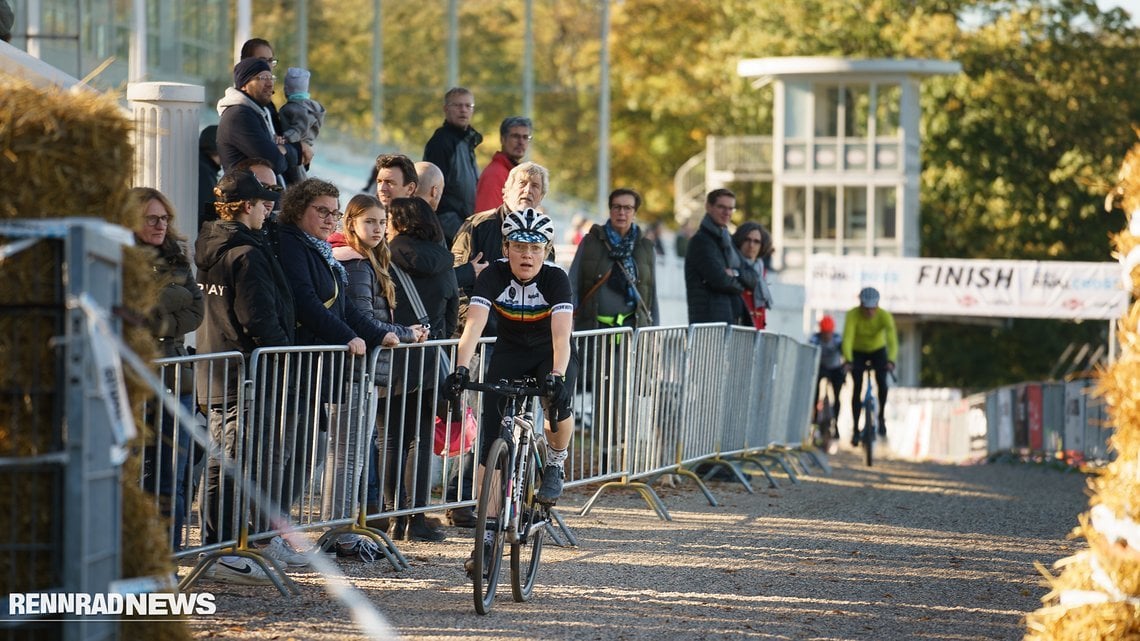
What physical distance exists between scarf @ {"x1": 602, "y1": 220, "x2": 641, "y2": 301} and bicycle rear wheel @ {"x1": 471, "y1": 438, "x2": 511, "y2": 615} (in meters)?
5.59

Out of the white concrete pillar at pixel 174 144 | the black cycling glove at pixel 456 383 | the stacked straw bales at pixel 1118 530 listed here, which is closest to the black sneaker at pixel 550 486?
the black cycling glove at pixel 456 383

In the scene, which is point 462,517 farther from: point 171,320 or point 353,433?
point 171,320

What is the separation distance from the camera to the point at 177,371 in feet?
28.3

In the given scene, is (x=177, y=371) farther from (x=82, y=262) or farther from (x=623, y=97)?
(x=623, y=97)

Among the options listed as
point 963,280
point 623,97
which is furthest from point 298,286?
point 623,97

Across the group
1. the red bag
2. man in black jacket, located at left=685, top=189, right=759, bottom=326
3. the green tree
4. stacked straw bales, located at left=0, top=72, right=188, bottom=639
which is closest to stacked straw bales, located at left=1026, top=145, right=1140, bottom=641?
stacked straw bales, located at left=0, top=72, right=188, bottom=639

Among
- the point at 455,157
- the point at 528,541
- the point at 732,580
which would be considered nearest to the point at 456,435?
the point at 732,580

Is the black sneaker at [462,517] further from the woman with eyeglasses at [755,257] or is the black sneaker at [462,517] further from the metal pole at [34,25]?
the metal pole at [34,25]

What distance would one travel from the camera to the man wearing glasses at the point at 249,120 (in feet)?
37.7

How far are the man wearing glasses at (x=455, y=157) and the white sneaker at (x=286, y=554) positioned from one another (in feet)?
14.1

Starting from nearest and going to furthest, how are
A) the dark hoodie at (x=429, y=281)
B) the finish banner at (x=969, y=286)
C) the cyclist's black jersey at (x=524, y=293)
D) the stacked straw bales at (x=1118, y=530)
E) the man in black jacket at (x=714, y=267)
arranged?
the stacked straw bales at (x=1118, y=530) < the cyclist's black jersey at (x=524, y=293) < the dark hoodie at (x=429, y=281) < the man in black jacket at (x=714, y=267) < the finish banner at (x=969, y=286)

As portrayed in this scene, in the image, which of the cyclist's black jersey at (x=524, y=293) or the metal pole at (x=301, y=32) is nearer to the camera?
the cyclist's black jersey at (x=524, y=293)

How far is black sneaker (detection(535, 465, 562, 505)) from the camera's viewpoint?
360 inches

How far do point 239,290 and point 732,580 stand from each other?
3016 millimetres
